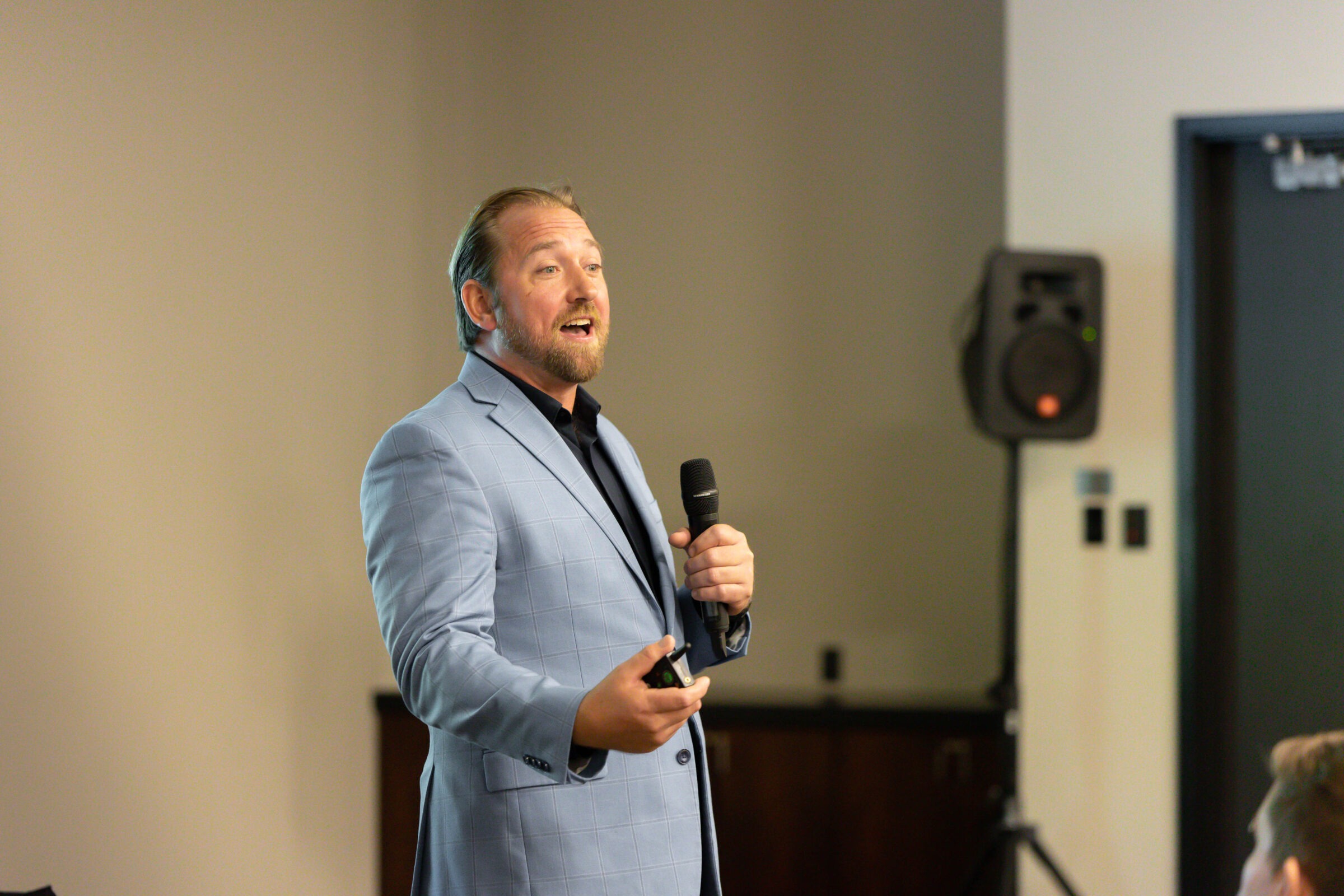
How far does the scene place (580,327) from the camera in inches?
62.5

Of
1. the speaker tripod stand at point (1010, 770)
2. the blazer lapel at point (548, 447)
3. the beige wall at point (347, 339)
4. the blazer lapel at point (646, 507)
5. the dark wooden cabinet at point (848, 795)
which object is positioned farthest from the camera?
the dark wooden cabinet at point (848, 795)

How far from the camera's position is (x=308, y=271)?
3.12m

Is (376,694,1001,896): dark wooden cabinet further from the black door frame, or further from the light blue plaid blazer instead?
the light blue plaid blazer

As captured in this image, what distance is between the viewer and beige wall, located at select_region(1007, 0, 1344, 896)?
3.23 meters

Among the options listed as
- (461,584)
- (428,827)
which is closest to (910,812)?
(428,827)

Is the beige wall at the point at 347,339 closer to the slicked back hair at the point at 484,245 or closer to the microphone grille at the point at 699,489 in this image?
the slicked back hair at the point at 484,245

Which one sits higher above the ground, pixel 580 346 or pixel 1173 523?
pixel 580 346

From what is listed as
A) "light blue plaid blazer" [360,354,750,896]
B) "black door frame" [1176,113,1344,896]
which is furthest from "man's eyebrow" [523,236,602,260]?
"black door frame" [1176,113,1344,896]

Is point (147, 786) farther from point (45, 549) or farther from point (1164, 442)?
point (1164, 442)

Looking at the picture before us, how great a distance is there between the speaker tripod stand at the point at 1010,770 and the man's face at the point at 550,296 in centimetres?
187

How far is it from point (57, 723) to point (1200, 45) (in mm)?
3294

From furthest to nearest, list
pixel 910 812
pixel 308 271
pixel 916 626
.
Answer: pixel 916 626
pixel 910 812
pixel 308 271

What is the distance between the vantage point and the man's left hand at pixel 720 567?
53.5 inches

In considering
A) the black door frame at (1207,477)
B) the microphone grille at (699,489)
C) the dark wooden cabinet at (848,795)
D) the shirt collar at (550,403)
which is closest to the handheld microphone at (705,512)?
the microphone grille at (699,489)
